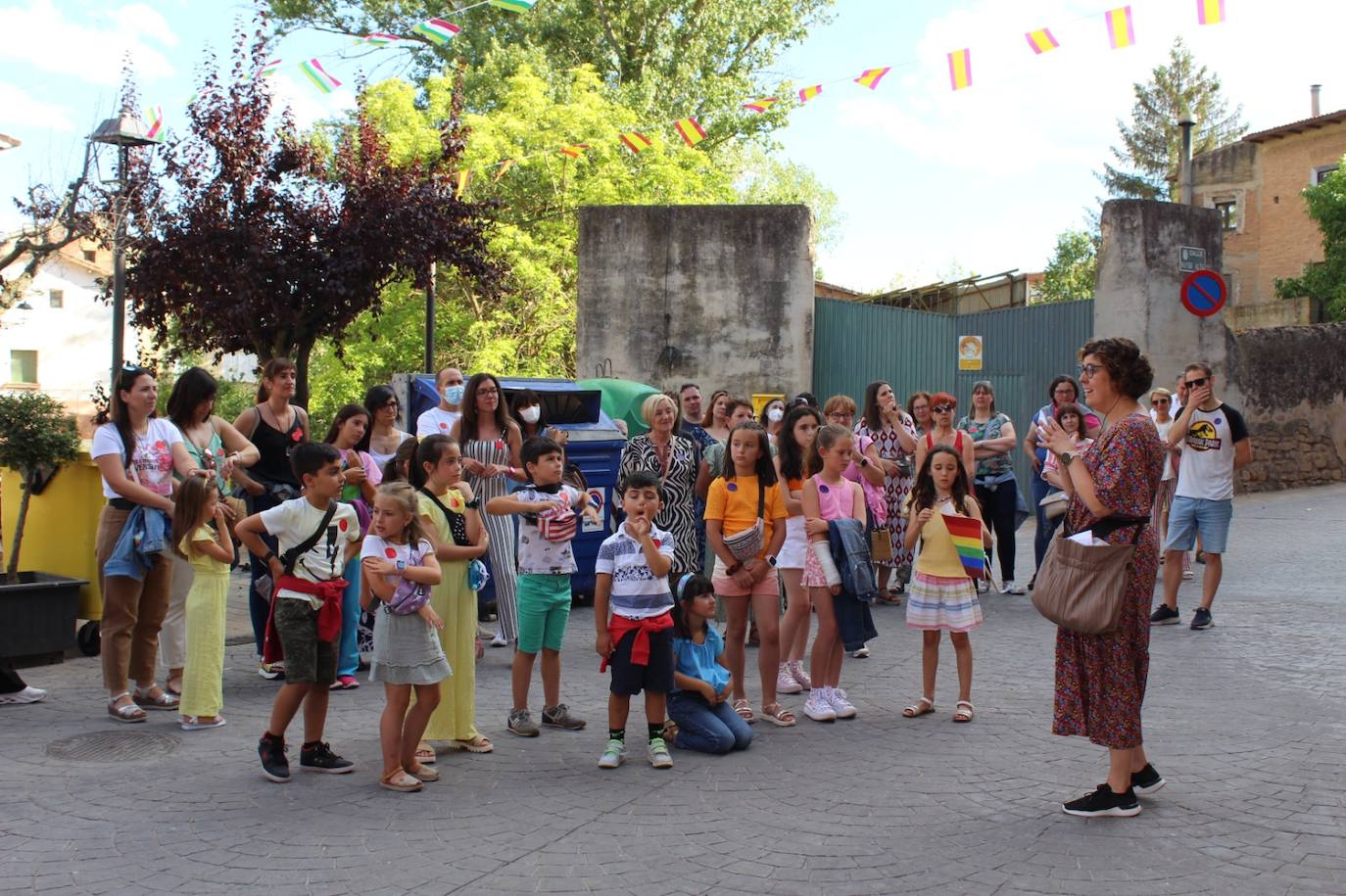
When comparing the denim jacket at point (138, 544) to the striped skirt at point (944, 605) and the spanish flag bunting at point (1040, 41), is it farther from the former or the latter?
the spanish flag bunting at point (1040, 41)

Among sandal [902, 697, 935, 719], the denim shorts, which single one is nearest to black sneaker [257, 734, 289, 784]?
sandal [902, 697, 935, 719]

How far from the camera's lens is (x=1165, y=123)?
54.8 meters

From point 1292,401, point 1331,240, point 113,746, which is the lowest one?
point 113,746

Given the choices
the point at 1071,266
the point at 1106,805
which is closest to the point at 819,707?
the point at 1106,805

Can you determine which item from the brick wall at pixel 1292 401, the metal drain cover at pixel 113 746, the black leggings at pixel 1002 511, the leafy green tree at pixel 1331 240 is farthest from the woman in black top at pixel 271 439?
the leafy green tree at pixel 1331 240

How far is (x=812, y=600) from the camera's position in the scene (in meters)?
6.72

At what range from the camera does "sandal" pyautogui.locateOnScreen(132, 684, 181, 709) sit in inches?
265

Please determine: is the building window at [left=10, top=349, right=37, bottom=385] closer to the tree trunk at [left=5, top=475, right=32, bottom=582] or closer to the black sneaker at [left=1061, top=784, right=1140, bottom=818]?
the tree trunk at [left=5, top=475, right=32, bottom=582]

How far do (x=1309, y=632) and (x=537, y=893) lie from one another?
6652mm

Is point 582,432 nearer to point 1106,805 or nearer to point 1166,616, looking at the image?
point 1166,616

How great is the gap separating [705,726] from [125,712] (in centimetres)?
303

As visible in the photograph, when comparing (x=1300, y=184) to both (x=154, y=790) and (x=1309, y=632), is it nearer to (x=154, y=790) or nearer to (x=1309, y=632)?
(x=1309, y=632)

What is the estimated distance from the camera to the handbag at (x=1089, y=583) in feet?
15.3

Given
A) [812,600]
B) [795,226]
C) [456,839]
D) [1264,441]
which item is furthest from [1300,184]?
[456,839]
